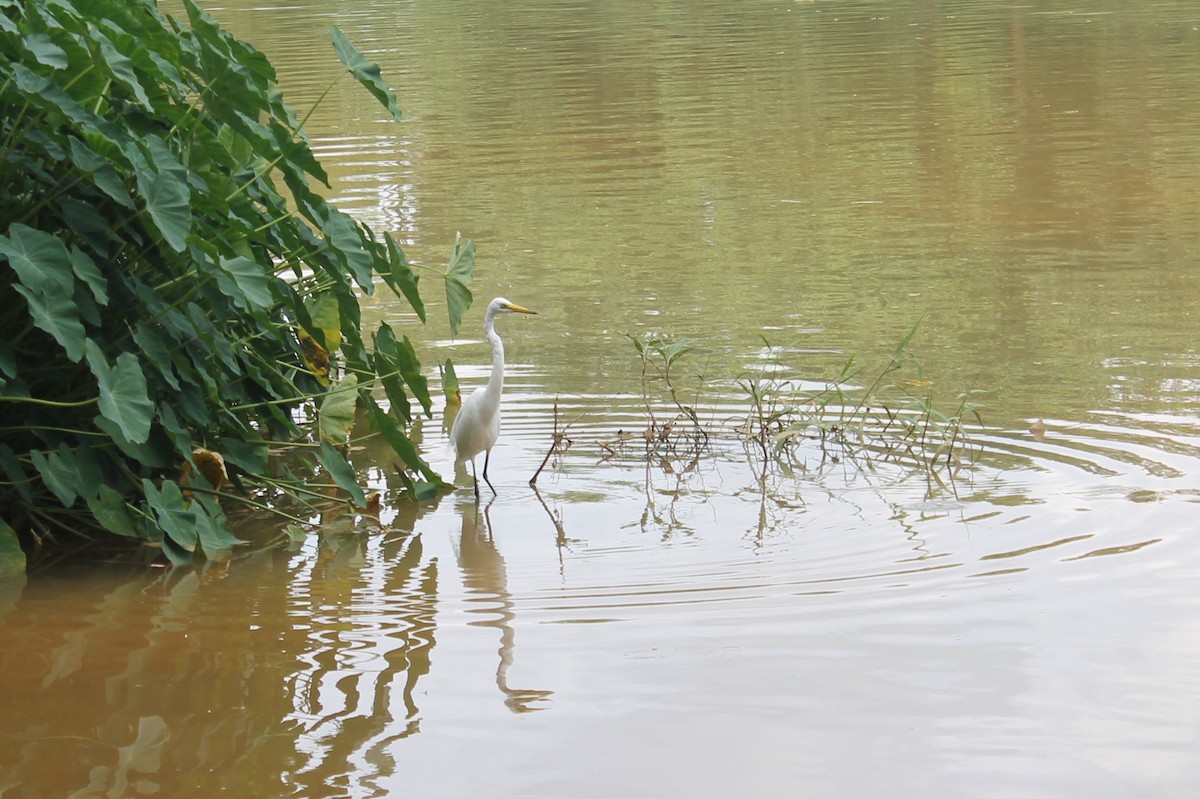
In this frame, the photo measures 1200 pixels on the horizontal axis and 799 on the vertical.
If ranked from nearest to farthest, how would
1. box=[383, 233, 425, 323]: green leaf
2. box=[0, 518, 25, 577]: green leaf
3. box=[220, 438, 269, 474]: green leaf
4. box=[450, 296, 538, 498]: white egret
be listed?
box=[0, 518, 25, 577]: green leaf, box=[220, 438, 269, 474]: green leaf, box=[383, 233, 425, 323]: green leaf, box=[450, 296, 538, 498]: white egret

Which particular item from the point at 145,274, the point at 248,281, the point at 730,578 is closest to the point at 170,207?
the point at 248,281

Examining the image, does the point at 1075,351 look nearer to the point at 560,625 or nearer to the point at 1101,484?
the point at 1101,484

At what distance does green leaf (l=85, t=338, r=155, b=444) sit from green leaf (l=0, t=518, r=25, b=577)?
0.64m

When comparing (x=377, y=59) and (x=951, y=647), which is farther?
(x=377, y=59)

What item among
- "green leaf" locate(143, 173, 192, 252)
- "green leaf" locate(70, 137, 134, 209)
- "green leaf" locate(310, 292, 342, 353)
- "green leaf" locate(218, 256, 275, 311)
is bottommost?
"green leaf" locate(310, 292, 342, 353)

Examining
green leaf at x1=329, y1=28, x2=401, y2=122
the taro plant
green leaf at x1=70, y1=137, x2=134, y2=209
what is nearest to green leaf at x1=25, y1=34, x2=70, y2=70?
the taro plant

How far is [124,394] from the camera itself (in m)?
4.94

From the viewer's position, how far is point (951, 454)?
6.70 metres

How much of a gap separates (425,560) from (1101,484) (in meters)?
2.75

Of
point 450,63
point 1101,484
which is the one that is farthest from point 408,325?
point 450,63

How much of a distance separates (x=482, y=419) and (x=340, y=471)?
0.97 m

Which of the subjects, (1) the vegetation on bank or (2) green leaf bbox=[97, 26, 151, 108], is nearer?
(2) green leaf bbox=[97, 26, 151, 108]

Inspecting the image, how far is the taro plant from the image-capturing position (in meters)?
4.97

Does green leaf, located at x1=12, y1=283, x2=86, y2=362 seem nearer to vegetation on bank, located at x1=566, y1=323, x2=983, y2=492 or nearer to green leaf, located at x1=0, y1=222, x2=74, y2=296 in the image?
green leaf, located at x1=0, y1=222, x2=74, y2=296
